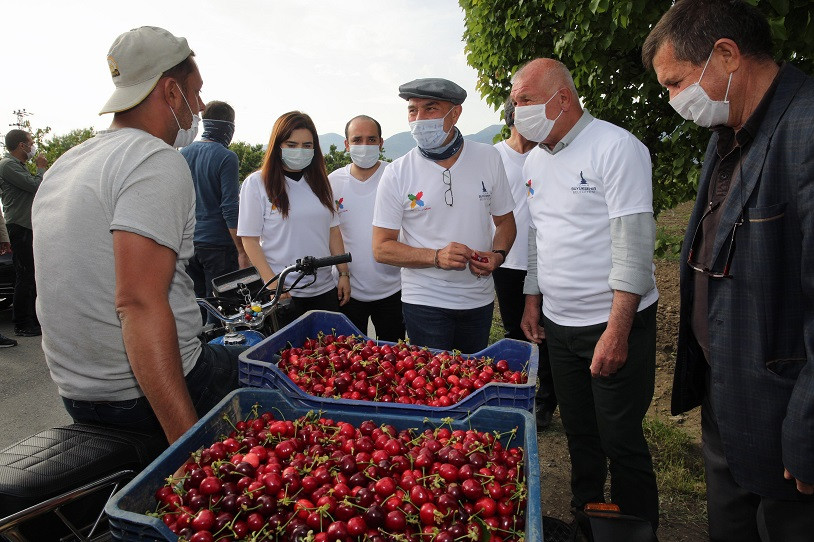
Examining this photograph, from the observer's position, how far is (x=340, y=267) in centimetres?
426

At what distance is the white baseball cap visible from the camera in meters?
2.03

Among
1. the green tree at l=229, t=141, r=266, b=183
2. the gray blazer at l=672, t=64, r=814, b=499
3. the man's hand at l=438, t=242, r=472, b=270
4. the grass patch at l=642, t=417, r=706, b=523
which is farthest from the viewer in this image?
the green tree at l=229, t=141, r=266, b=183

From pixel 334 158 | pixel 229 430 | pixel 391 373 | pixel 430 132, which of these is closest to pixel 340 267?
pixel 430 132

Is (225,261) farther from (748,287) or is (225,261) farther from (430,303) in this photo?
(748,287)

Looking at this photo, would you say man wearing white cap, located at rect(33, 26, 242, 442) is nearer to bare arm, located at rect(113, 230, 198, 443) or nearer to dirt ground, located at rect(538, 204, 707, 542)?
bare arm, located at rect(113, 230, 198, 443)

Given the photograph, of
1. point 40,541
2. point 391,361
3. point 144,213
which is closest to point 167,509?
point 40,541

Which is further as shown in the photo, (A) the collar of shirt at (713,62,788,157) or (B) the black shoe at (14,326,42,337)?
(B) the black shoe at (14,326,42,337)

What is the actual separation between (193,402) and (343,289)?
201 centimetres

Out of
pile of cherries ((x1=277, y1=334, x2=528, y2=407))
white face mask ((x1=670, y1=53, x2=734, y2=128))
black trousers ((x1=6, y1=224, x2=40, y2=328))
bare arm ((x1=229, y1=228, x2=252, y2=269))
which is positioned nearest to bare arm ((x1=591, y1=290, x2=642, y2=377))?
pile of cherries ((x1=277, y1=334, x2=528, y2=407))

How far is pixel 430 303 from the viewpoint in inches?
133

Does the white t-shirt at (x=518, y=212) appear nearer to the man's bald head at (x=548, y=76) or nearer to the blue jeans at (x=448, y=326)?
the blue jeans at (x=448, y=326)

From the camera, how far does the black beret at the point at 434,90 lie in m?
3.32

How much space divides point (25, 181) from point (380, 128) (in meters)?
5.71

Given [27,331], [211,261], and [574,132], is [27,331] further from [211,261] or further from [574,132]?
[574,132]
